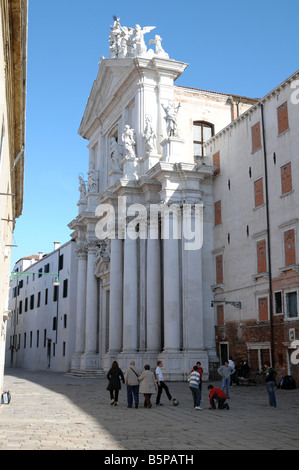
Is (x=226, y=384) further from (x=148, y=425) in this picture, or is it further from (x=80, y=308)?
(x=80, y=308)

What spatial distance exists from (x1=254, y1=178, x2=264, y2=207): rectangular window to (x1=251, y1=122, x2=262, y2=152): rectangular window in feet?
5.10

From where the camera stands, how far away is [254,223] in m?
22.7

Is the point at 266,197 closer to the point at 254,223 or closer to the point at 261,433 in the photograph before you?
the point at 254,223

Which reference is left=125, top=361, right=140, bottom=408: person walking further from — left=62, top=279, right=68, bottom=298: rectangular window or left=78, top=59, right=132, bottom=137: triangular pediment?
left=62, top=279, right=68, bottom=298: rectangular window

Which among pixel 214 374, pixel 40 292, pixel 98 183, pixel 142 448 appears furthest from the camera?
pixel 40 292

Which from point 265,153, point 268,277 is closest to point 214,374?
point 268,277

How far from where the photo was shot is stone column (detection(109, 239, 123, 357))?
28.5 meters

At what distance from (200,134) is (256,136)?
279 inches

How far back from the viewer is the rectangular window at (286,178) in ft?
67.0

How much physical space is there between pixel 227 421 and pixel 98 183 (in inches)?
1019

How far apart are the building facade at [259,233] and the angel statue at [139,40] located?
7.77 m

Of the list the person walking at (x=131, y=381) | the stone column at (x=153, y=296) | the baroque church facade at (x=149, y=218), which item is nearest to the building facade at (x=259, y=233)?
the baroque church facade at (x=149, y=218)

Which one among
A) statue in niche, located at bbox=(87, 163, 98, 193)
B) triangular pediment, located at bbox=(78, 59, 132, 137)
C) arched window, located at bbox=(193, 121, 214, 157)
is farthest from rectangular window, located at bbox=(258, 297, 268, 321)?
statue in niche, located at bbox=(87, 163, 98, 193)

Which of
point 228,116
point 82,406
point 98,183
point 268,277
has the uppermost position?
point 228,116
